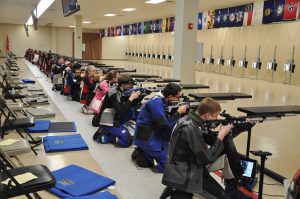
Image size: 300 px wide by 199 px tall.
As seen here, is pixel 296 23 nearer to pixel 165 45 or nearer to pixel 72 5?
pixel 72 5

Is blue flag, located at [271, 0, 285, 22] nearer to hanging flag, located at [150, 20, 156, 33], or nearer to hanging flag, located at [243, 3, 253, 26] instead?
hanging flag, located at [243, 3, 253, 26]

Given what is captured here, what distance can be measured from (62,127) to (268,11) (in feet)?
38.3

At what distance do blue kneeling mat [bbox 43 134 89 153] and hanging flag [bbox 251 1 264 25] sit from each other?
12079 mm

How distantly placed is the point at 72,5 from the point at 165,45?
16.8 meters

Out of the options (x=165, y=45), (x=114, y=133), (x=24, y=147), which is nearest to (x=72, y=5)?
(x=114, y=133)

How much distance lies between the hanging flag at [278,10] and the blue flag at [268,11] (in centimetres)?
21

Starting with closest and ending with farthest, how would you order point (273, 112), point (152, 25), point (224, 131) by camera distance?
point (224, 131)
point (273, 112)
point (152, 25)

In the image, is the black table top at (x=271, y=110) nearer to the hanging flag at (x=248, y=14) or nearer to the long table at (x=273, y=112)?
the long table at (x=273, y=112)

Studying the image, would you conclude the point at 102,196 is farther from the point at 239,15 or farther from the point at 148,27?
the point at 148,27

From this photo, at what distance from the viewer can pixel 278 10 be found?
13492 mm

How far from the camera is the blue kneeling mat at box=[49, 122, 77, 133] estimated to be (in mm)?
5711

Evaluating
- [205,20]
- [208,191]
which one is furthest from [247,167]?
[205,20]

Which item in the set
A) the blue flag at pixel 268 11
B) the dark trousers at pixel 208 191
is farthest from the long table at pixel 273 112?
the blue flag at pixel 268 11

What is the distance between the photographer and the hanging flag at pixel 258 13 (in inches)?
567
